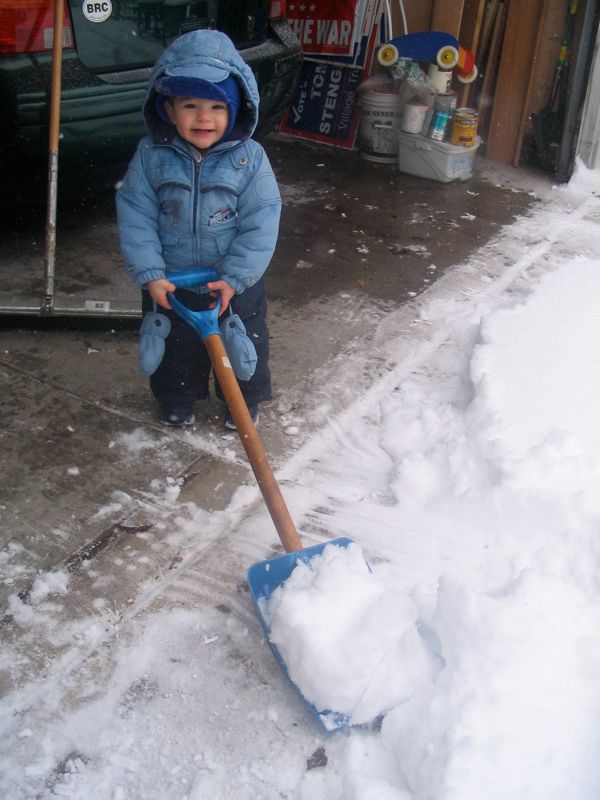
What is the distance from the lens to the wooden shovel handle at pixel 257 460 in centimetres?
226

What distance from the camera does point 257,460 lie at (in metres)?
2.31

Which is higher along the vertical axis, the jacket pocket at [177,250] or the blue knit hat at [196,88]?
→ the blue knit hat at [196,88]

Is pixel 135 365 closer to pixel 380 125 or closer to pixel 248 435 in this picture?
pixel 248 435

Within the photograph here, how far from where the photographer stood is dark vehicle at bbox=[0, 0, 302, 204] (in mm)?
3445

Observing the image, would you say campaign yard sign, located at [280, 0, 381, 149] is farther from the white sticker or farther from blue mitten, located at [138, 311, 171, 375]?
blue mitten, located at [138, 311, 171, 375]

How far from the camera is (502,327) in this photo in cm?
339

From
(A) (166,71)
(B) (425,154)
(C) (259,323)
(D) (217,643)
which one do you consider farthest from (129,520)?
(B) (425,154)

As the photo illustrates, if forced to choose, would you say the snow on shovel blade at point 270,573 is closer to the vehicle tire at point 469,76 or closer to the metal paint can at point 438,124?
the metal paint can at point 438,124

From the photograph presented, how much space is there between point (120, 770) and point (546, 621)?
109 cm

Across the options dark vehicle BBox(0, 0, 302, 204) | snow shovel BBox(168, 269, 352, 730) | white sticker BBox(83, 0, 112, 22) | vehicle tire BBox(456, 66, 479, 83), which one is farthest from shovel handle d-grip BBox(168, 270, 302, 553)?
vehicle tire BBox(456, 66, 479, 83)

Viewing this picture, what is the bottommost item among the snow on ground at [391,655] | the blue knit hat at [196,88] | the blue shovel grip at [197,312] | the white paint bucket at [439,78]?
the snow on ground at [391,655]

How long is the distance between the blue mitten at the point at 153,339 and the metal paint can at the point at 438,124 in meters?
3.57

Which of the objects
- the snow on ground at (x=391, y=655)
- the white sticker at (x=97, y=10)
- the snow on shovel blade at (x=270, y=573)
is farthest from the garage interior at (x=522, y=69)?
the snow on shovel blade at (x=270, y=573)

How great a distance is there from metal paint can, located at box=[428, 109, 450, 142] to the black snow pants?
3.22 m
